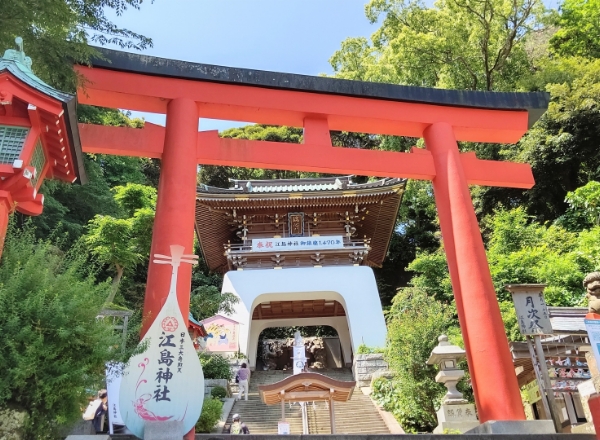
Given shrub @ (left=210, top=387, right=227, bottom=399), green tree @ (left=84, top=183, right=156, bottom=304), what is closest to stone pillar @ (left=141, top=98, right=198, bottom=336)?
shrub @ (left=210, top=387, right=227, bottom=399)

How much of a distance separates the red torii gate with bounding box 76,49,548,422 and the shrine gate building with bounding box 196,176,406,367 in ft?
26.0

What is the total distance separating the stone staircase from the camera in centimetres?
970

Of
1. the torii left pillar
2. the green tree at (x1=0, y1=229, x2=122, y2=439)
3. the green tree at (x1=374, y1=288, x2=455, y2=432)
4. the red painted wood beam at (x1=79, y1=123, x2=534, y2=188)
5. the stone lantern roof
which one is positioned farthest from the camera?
the green tree at (x1=374, y1=288, x2=455, y2=432)

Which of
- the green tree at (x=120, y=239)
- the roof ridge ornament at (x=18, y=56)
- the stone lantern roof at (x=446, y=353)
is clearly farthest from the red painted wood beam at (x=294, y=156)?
the green tree at (x=120, y=239)

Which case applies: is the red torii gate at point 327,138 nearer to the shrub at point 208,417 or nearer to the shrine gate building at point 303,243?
the shrub at point 208,417

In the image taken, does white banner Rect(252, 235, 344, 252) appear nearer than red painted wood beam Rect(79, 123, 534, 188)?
No

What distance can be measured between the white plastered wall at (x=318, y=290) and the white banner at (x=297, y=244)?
67 cm

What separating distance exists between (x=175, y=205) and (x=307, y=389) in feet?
13.2

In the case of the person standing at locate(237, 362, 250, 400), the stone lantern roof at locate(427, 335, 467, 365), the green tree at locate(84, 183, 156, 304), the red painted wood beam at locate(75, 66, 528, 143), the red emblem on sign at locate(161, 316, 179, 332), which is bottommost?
the red emblem on sign at locate(161, 316, 179, 332)

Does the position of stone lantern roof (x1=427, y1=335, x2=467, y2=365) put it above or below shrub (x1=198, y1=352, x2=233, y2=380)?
below

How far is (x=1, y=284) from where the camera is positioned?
11.6ft

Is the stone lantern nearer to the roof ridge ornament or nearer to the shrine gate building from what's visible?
the shrine gate building

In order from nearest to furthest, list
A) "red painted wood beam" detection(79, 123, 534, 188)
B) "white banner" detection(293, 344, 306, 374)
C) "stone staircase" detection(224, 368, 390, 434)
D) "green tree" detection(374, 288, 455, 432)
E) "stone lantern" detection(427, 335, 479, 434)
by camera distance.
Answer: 1. "red painted wood beam" detection(79, 123, 534, 188)
2. "stone lantern" detection(427, 335, 479, 434)
3. "stone staircase" detection(224, 368, 390, 434)
4. "green tree" detection(374, 288, 455, 432)
5. "white banner" detection(293, 344, 306, 374)

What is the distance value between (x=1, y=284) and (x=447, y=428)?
278 inches
